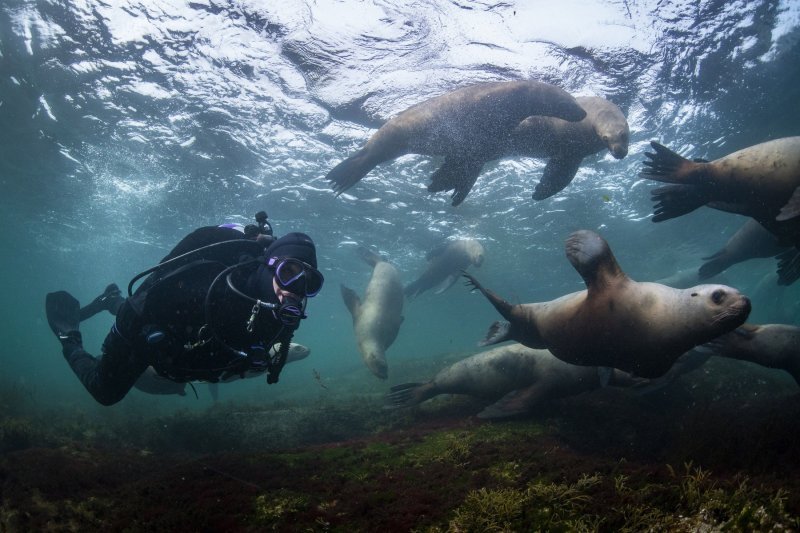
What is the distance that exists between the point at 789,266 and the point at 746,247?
4.68m

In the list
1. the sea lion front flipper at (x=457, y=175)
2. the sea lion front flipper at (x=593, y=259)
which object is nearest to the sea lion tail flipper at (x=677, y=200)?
the sea lion front flipper at (x=593, y=259)

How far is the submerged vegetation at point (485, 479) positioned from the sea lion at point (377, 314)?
17.7 ft

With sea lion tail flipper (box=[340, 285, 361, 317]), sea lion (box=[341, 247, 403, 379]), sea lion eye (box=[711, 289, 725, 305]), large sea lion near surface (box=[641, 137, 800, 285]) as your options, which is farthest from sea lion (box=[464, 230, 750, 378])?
sea lion tail flipper (box=[340, 285, 361, 317])

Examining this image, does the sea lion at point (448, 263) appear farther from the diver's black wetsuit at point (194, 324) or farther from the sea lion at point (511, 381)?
the diver's black wetsuit at point (194, 324)

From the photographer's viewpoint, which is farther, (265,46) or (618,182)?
(618,182)

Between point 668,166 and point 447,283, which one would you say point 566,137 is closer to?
point 668,166

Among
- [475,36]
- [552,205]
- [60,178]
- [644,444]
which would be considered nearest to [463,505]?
[644,444]

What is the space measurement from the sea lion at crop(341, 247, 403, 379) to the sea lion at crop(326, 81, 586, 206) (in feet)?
19.2

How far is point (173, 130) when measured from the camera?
12.8m

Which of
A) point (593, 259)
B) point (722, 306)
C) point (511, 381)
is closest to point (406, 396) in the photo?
point (511, 381)

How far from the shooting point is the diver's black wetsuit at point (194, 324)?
13.1 feet

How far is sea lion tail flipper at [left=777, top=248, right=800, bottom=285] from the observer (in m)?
6.00

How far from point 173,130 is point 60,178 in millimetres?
9051

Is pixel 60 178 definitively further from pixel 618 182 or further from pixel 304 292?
pixel 618 182
